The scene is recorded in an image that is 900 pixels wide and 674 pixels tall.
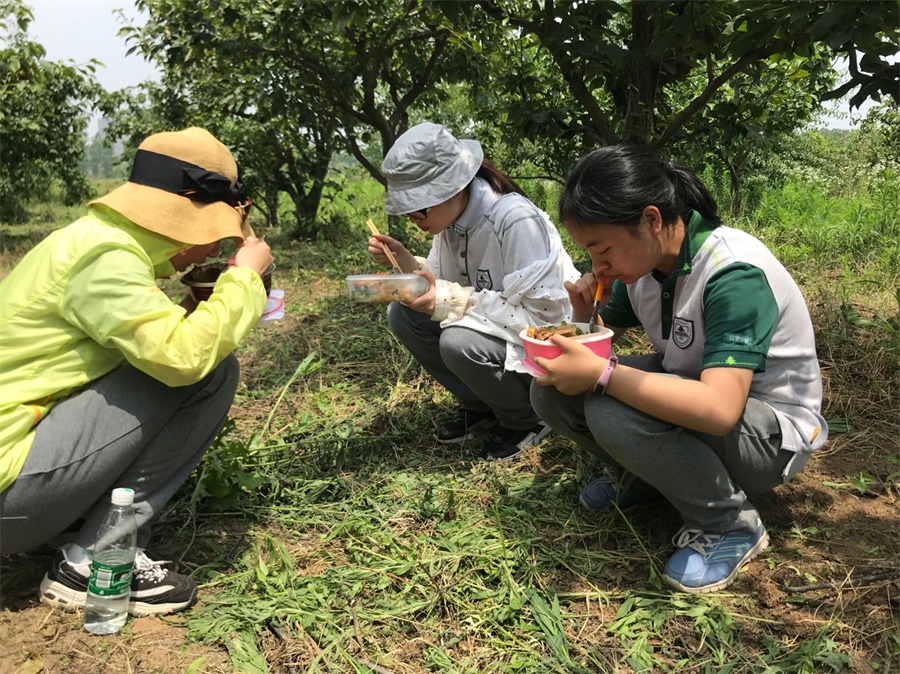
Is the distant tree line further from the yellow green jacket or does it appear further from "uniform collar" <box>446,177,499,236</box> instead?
the yellow green jacket

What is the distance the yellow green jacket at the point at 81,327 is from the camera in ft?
5.28

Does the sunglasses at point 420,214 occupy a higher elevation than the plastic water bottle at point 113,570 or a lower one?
higher

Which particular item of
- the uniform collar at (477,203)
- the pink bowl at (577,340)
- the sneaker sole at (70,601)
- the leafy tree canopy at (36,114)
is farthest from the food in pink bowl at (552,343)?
the leafy tree canopy at (36,114)

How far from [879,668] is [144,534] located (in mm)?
1835

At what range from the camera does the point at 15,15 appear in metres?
6.96

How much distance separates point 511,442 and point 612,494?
56 cm

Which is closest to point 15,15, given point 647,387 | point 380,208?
point 380,208

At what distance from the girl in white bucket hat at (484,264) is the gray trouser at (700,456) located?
2.17 ft

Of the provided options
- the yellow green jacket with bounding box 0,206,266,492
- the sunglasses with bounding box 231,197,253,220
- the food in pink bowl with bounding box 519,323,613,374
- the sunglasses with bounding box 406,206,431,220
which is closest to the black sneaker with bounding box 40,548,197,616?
the yellow green jacket with bounding box 0,206,266,492

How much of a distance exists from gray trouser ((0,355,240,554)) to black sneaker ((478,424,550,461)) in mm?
1082

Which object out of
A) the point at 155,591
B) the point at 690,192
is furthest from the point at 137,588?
the point at 690,192

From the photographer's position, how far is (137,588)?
1.80 meters

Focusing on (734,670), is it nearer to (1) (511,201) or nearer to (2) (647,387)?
(2) (647,387)

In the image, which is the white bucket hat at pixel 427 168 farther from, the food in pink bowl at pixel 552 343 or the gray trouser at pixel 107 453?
the gray trouser at pixel 107 453
